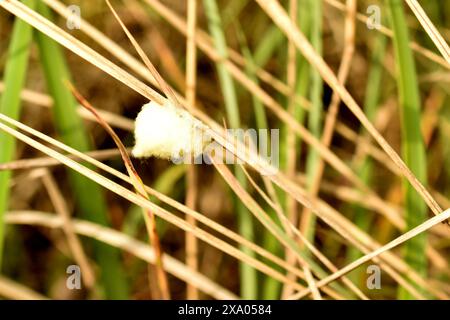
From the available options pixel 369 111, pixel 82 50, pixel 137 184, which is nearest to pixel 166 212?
pixel 137 184

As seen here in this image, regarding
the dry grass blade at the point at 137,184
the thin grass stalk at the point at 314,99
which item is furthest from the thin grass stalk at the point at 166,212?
the thin grass stalk at the point at 314,99

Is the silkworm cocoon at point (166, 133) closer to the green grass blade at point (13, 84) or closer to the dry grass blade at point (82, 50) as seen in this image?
the dry grass blade at point (82, 50)

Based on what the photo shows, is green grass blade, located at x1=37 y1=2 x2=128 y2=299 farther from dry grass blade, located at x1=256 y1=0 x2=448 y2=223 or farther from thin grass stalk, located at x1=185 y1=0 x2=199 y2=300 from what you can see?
dry grass blade, located at x1=256 y1=0 x2=448 y2=223

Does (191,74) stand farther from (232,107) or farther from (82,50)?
(82,50)

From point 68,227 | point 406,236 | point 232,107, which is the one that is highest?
point 232,107

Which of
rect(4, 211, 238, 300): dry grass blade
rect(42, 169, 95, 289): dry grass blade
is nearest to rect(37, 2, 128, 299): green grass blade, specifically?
rect(4, 211, 238, 300): dry grass blade
